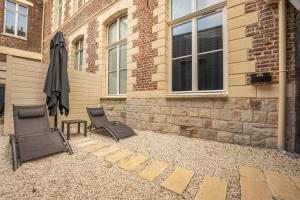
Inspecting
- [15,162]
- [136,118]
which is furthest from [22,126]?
[136,118]

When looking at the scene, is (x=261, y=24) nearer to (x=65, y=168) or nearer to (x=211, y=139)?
(x=211, y=139)

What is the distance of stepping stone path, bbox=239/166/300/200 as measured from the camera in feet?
4.96

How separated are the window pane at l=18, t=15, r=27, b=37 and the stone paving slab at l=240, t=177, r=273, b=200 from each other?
13116 mm

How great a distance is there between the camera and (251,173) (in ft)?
6.37

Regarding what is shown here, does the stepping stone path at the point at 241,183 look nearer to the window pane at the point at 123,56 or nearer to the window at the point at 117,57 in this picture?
the window at the point at 117,57

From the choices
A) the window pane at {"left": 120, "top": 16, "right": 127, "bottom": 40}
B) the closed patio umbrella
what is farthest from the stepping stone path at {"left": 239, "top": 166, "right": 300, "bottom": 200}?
the window pane at {"left": 120, "top": 16, "right": 127, "bottom": 40}

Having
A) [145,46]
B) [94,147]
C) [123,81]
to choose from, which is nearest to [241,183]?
[94,147]

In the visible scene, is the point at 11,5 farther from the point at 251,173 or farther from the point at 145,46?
the point at 251,173

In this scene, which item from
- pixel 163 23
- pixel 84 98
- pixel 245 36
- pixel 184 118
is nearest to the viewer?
pixel 245 36

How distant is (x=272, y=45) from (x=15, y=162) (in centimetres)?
427

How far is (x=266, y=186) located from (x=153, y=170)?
1.22 metres

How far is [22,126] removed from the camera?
283 cm

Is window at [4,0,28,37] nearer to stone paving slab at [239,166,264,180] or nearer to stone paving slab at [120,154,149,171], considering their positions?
stone paving slab at [120,154,149,171]

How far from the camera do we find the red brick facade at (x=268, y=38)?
8.66ft
